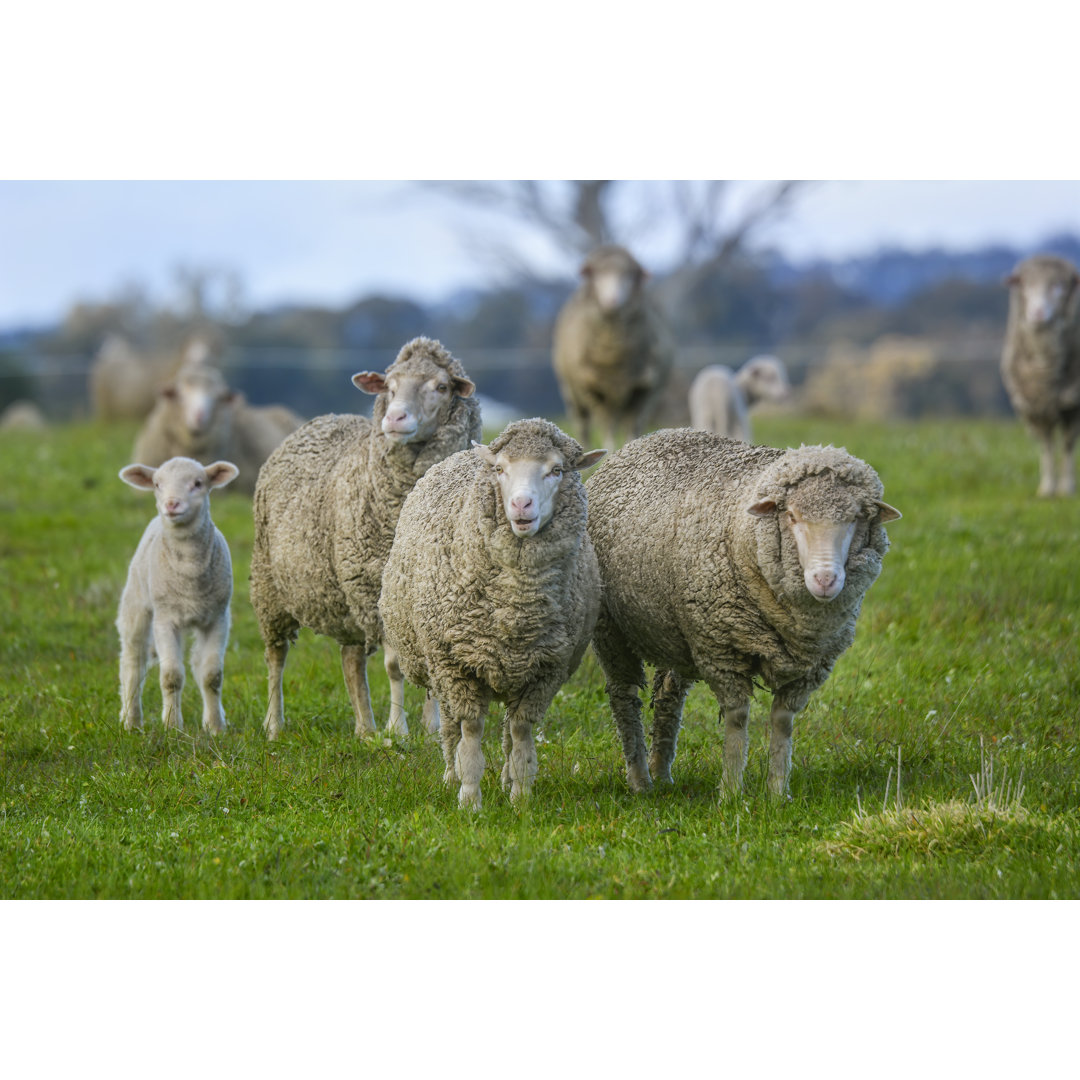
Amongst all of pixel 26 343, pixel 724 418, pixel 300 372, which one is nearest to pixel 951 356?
pixel 300 372

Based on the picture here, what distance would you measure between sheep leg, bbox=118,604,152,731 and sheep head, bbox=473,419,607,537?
283 centimetres

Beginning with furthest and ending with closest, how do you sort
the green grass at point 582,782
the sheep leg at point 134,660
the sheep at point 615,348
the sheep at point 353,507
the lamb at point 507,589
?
the sheep at point 615,348
the sheep leg at point 134,660
the sheep at point 353,507
the lamb at point 507,589
the green grass at point 582,782

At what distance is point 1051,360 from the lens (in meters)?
12.9

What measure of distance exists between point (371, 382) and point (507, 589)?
200cm

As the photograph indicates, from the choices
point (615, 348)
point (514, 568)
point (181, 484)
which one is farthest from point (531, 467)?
point (615, 348)

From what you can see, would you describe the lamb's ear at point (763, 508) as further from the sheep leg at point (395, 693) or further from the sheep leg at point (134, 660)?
the sheep leg at point (134, 660)

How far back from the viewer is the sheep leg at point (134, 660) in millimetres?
7262

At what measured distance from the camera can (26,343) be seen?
3234 cm

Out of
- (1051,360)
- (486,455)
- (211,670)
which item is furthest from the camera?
(1051,360)

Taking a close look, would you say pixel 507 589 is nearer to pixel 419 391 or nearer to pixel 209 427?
pixel 419 391

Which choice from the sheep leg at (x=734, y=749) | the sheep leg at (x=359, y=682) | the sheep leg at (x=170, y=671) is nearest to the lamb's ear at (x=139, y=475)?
the sheep leg at (x=170, y=671)

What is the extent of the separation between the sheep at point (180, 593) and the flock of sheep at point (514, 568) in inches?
0.5

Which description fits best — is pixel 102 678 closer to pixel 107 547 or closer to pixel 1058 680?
pixel 107 547

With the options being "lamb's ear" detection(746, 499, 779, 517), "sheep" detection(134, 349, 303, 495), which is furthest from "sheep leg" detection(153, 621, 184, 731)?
"sheep" detection(134, 349, 303, 495)
